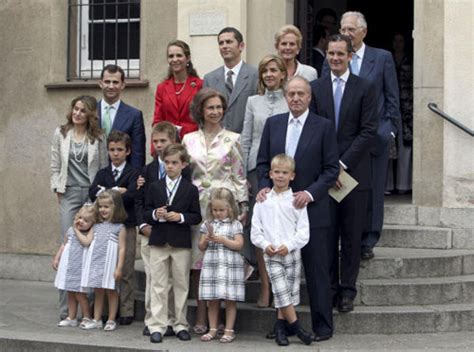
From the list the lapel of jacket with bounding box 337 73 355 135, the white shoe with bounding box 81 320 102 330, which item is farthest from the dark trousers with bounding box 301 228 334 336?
the white shoe with bounding box 81 320 102 330

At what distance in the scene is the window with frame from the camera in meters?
12.8

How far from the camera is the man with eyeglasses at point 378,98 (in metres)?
9.62

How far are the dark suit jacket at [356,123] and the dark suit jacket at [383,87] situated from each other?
0.68m

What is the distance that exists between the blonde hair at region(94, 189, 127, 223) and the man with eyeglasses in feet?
6.65

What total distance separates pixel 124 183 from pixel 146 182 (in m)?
0.32

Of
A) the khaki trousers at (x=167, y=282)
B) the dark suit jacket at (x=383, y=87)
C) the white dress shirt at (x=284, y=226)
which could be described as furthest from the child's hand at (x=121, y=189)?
the dark suit jacket at (x=383, y=87)

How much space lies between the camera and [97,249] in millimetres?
9320

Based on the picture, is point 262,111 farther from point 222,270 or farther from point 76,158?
point 76,158

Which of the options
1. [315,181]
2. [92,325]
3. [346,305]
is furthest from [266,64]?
[92,325]

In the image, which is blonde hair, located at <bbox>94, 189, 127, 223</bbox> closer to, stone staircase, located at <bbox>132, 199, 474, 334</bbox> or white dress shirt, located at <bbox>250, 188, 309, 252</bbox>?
stone staircase, located at <bbox>132, 199, 474, 334</bbox>

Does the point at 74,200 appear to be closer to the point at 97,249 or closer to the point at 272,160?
the point at 97,249

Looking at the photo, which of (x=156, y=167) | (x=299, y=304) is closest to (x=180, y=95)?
(x=156, y=167)

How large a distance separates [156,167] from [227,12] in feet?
10.2

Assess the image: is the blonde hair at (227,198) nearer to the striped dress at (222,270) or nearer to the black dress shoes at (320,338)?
the striped dress at (222,270)
